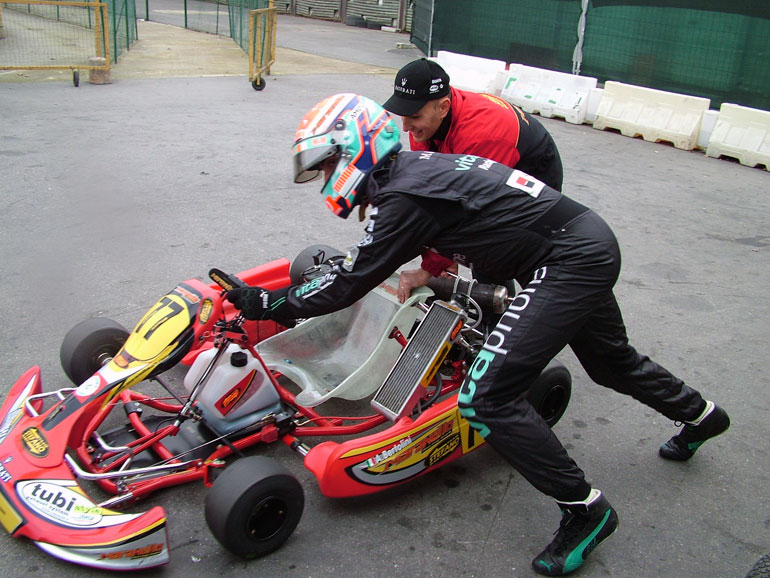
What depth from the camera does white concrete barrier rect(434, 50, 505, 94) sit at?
1256 centimetres

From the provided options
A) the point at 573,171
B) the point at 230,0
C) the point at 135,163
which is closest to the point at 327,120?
the point at 135,163

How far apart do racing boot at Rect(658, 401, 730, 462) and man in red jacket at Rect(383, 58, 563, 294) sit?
1435 mm

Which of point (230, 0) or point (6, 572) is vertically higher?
point (230, 0)

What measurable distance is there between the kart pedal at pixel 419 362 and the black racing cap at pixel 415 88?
1000mm

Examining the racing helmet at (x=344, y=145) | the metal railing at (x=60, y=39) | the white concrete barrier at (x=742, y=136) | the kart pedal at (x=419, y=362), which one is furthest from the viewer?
the metal railing at (x=60, y=39)

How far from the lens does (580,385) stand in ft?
14.7

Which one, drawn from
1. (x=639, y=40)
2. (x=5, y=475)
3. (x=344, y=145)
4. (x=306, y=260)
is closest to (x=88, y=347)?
(x=5, y=475)

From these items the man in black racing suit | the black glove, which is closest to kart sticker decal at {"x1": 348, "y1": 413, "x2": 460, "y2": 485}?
the man in black racing suit

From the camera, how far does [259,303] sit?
3.11 metres

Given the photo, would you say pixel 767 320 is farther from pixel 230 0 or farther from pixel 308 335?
pixel 230 0

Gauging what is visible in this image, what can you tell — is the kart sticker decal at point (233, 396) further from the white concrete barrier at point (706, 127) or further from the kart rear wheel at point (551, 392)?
the white concrete barrier at point (706, 127)

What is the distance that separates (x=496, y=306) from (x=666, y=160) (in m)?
7.01

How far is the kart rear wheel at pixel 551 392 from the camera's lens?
3.69 metres

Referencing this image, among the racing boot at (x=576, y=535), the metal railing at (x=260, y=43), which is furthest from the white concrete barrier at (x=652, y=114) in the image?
the racing boot at (x=576, y=535)
